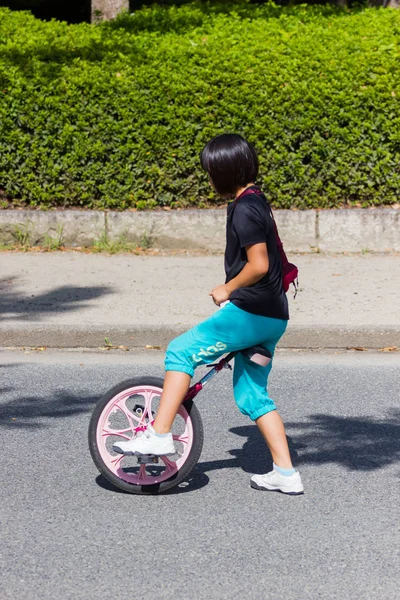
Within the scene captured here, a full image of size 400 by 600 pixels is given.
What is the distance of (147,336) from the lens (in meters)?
7.53

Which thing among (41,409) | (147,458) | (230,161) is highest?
(230,161)

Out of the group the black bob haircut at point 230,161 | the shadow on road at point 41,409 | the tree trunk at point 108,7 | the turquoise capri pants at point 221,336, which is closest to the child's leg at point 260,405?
the turquoise capri pants at point 221,336

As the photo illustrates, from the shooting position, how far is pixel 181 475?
15.4ft

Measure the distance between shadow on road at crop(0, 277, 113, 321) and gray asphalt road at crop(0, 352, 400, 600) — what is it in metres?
1.46

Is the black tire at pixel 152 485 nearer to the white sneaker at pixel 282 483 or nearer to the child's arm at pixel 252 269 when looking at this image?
the white sneaker at pixel 282 483

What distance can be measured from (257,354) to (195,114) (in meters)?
6.28

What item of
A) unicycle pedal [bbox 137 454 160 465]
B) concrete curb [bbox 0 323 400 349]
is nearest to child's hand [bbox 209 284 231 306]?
unicycle pedal [bbox 137 454 160 465]

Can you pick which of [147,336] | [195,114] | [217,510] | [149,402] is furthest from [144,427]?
[195,114]

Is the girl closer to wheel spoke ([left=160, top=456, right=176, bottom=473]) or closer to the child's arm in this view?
the child's arm

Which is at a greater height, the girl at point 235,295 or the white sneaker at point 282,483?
the girl at point 235,295

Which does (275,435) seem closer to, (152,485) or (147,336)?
(152,485)

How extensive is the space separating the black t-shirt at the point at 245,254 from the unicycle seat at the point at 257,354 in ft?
0.59

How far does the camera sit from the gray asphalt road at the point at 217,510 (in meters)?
3.75

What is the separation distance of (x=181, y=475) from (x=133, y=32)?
7.86 meters
